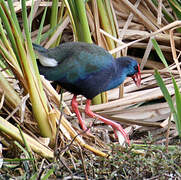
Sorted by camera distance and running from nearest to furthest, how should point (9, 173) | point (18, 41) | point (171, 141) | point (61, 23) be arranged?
1. point (9, 173)
2. point (18, 41)
3. point (171, 141)
4. point (61, 23)

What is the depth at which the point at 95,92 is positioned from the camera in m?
3.29

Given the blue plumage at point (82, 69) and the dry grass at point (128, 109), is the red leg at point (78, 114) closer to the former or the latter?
the dry grass at point (128, 109)

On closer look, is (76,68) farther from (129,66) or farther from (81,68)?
(129,66)

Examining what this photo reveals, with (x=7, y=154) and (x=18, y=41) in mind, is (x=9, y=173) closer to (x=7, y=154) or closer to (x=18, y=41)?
(x=7, y=154)

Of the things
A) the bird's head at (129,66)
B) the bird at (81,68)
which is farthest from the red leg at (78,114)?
the bird's head at (129,66)

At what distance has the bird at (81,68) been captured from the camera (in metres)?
3.09

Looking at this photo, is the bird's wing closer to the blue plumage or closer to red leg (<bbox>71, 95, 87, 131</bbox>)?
the blue plumage

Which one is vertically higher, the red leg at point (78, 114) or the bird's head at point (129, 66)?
the bird's head at point (129, 66)

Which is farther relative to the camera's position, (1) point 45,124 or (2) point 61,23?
(2) point 61,23

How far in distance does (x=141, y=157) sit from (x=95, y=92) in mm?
908

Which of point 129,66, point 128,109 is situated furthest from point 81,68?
point 128,109

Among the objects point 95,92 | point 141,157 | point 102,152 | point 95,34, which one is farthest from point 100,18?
point 141,157

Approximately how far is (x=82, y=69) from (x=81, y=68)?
0.04ft

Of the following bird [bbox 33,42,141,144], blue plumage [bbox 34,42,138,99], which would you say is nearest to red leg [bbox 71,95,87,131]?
bird [bbox 33,42,141,144]
